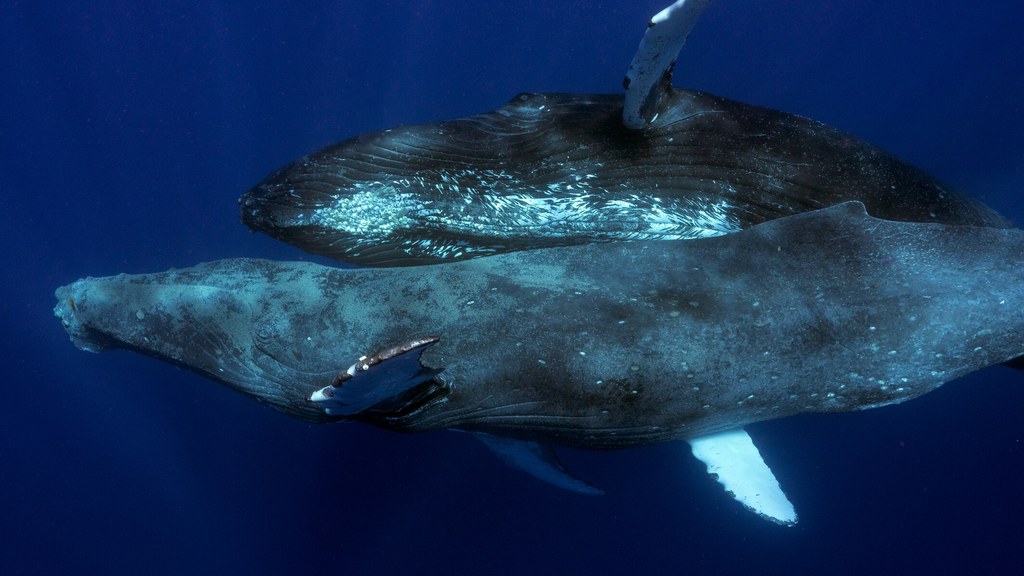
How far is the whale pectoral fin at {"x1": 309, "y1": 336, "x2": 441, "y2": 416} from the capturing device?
289 centimetres

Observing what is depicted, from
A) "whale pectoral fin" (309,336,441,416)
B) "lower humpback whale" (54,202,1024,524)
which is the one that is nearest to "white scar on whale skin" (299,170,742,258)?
"lower humpback whale" (54,202,1024,524)

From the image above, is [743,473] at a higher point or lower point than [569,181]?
lower

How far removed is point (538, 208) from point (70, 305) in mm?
4001

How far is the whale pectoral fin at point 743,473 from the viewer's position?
5.02 m

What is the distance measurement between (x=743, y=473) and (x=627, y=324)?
209 centimetres

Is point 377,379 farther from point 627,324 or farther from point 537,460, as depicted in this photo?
point 537,460

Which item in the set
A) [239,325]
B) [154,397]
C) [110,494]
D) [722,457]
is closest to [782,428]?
[722,457]

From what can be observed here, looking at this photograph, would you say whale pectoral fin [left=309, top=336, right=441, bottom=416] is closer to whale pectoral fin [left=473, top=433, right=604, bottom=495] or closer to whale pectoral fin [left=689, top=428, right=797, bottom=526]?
whale pectoral fin [left=473, top=433, right=604, bottom=495]

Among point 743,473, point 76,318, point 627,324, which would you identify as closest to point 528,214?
point 627,324

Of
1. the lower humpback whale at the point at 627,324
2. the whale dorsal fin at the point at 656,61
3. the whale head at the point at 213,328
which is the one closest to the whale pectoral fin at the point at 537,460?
the lower humpback whale at the point at 627,324

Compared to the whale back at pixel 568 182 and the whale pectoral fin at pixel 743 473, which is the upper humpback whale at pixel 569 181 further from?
the whale pectoral fin at pixel 743 473

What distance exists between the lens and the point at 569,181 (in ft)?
16.3

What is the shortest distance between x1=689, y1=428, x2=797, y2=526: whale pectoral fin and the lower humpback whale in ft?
1.88

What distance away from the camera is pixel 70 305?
15.2 ft
